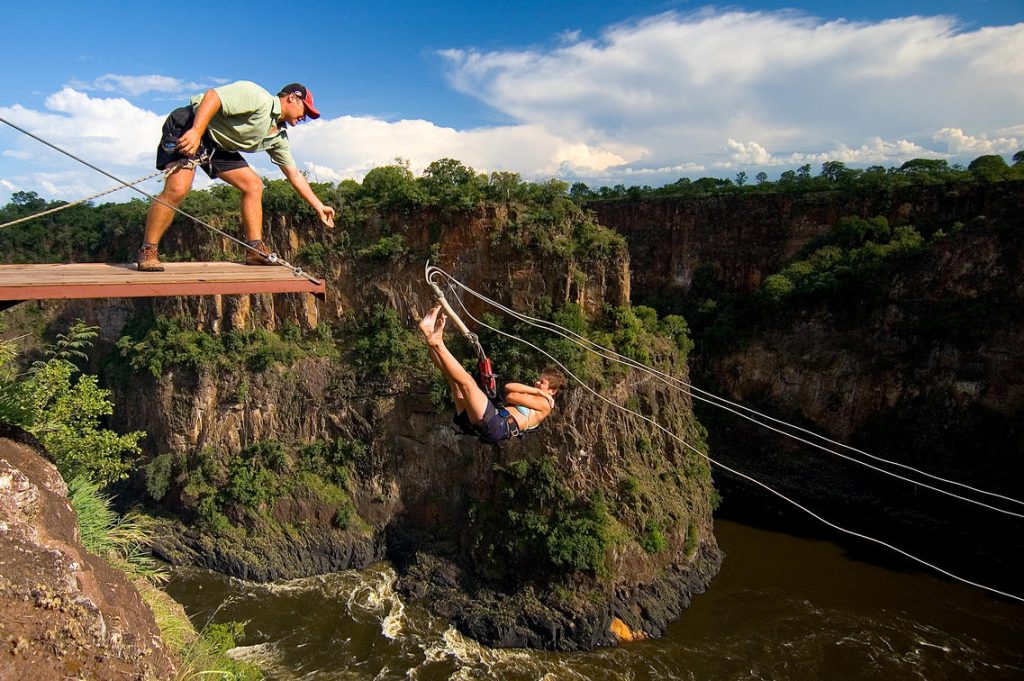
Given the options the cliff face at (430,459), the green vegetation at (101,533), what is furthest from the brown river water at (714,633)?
the green vegetation at (101,533)

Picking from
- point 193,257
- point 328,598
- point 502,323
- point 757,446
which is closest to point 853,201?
point 757,446

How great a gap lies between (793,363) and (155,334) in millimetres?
28488

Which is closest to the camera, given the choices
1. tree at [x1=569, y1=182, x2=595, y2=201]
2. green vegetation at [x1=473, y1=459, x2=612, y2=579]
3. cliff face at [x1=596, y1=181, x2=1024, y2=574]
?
green vegetation at [x1=473, y1=459, x2=612, y2=579]

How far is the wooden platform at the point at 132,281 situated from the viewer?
442 centimetres

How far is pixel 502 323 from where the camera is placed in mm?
20500

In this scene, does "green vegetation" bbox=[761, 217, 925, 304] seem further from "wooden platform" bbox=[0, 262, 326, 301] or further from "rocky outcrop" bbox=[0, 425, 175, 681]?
"rocky outcrop" bbox=[0, 425, 175, 681]

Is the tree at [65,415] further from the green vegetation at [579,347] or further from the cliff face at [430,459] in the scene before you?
the green vegetation at [579,347]

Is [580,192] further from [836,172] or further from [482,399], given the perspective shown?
[482,399]

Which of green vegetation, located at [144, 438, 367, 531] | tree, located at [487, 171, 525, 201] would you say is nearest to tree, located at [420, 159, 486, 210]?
tree, located at [487, 171, 525, 201]

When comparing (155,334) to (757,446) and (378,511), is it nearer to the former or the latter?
(378,511)

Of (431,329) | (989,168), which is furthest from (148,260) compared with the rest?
(989,168)

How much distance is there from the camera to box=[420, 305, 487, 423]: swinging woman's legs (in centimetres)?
498

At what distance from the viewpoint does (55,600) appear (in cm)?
358

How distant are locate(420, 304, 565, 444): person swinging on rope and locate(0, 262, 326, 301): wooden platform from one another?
1313 millimetres
